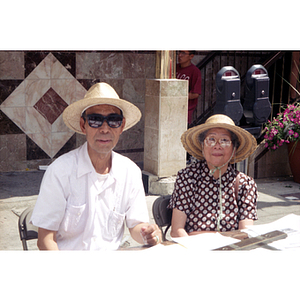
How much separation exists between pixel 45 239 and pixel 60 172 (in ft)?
1.29

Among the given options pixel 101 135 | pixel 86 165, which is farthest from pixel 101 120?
pixel 86 165

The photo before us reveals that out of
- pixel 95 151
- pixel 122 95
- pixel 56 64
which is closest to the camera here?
pixel 95 151

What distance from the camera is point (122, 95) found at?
7.25 metres

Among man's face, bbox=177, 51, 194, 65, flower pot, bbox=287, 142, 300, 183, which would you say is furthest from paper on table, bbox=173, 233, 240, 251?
flower pot, bbox=287, 142, 300, 183

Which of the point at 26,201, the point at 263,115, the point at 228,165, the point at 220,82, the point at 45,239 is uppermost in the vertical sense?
the point at 220,82

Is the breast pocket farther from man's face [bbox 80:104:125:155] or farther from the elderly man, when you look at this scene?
man's face [bbox 80:104:125:155]

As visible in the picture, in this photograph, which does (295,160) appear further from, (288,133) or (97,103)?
(97,103)

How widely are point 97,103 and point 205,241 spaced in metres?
1.07

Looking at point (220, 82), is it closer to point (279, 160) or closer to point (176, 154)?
point (176, 154)

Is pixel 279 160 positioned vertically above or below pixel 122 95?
below

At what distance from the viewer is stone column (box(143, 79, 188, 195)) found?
18.8ft

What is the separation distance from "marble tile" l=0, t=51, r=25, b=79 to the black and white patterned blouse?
4108 millimetres

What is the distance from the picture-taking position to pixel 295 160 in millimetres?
6742
